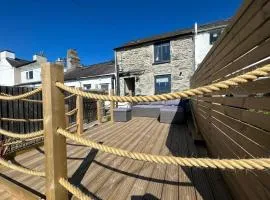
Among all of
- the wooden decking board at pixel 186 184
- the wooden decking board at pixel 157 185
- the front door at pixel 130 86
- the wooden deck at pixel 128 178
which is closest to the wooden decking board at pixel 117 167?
the wooden deck at pixel 128 178

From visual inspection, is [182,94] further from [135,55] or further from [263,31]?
[135,55]

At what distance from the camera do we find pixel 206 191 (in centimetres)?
229

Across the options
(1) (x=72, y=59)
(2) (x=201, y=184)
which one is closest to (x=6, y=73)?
(1) (x=72, y=59)

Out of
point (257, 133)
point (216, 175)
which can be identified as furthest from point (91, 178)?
point (257, 133)

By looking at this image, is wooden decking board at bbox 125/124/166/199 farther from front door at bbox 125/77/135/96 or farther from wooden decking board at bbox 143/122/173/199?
front door at bbox 125/77/135/96

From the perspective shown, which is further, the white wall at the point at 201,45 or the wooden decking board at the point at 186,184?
the white wall at the point at 201,45

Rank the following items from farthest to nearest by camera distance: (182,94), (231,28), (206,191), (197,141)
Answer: (197,141) < (206,191) < (231,28) < (182,94)

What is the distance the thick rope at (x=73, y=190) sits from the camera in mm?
1417

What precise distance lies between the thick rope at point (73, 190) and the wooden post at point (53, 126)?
0.04 metres

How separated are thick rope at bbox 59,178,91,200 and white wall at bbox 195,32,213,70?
15.2m

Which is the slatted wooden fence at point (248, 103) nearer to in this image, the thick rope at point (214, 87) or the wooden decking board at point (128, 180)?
the thick rope at point (214, 87)

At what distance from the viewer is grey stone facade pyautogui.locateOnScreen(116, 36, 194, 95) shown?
15867mm

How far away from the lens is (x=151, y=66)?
687 inches

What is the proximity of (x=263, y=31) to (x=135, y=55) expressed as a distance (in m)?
17.3
